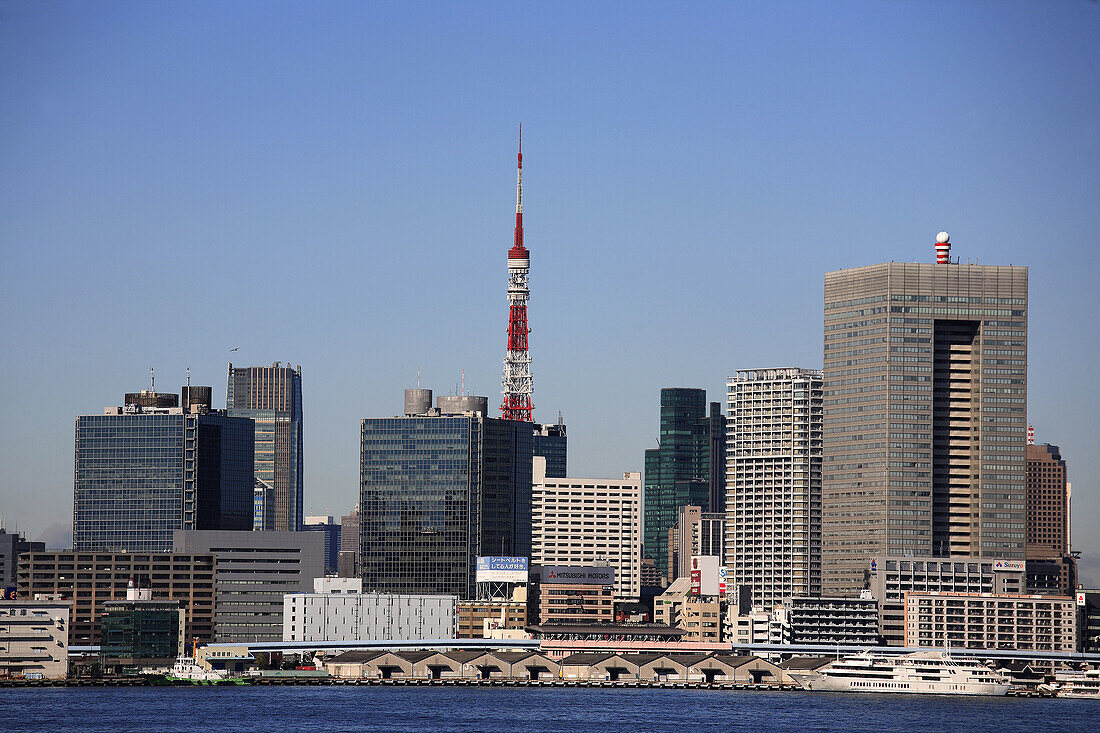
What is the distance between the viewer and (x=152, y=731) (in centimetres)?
19988

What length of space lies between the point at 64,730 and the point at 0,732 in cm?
608

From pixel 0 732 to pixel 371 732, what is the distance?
3472cm

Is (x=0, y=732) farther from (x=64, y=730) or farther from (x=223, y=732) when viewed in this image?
(x=223, y=732)

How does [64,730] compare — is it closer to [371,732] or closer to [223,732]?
[223,732]

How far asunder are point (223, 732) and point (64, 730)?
14.9 meters

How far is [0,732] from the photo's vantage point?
200m

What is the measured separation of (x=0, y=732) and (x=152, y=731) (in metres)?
14.2

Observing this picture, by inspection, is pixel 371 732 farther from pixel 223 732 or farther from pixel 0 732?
pixel 0 732

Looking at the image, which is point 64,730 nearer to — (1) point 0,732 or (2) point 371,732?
(1) point 0,732

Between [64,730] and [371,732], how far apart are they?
28.7m

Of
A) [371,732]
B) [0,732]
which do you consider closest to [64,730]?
[0,732]

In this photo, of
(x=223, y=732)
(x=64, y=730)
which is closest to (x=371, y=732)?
(x=223, y=732)

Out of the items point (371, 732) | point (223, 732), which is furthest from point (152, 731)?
point (371, 732)

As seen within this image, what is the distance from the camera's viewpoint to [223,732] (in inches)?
7830
